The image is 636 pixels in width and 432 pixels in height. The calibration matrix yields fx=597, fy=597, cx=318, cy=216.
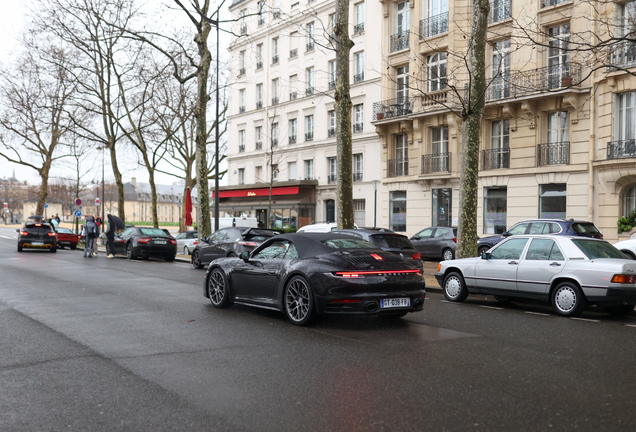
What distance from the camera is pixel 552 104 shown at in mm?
25859

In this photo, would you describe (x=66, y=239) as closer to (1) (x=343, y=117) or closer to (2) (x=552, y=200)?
(1) (x=343, y=117)

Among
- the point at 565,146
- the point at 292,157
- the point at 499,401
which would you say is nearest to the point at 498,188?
the point at 565,146

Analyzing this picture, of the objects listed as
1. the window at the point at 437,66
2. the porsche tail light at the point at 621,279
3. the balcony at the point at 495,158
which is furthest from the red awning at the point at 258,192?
the porsche tail light at the point at 621,279

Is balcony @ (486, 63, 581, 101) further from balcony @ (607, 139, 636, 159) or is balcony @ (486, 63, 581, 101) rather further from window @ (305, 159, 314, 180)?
window @ (305, 159, 314, 180)

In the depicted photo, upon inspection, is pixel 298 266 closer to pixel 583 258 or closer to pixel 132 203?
pixel 583 258

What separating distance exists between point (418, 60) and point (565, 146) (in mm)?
9171

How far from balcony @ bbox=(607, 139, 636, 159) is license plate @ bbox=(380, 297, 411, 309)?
59.1ft

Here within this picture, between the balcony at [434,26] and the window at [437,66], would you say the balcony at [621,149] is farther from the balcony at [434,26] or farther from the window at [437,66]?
the balcony at [434,26]

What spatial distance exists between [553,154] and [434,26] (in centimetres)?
944

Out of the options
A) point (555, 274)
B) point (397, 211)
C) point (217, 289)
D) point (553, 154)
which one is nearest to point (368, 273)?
→ point (217, 289)

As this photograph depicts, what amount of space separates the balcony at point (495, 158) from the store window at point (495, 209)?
1.06 m

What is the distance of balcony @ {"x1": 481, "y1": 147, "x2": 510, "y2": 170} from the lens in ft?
91.3

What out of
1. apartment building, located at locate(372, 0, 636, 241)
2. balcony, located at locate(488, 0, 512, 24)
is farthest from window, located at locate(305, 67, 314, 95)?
balcony, located at locate(488, 0, 512, 24)

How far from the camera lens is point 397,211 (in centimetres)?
3319
